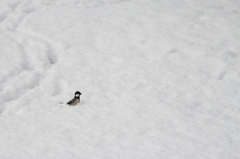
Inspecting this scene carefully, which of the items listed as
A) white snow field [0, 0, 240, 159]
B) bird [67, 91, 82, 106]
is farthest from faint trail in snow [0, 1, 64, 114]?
bird [67, 91, 82, 106]

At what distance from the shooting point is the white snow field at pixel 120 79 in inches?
251

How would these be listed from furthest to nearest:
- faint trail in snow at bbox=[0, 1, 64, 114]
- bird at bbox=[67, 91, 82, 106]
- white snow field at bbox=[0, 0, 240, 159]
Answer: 1. faint trail in snow at bbox=[0, 1, 64, 114]
2. bird at bbox=[67, 91, 82, 106]
3. white snow field at bbox=[0, 0, 240, 159]

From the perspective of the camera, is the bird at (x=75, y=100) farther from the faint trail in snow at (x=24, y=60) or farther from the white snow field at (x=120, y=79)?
the faint trail in snow at (x=24, y=60)

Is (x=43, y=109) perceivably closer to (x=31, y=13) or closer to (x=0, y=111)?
(x=0, y=111)

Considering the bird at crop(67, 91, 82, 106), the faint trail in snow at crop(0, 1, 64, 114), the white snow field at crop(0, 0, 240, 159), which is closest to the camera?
the white snow field at crop(0, 0, 240, 159)

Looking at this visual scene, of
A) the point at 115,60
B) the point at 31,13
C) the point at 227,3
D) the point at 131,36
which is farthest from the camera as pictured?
the point at 227,3

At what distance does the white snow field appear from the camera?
6.38 m

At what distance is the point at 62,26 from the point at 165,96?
15.3 ft

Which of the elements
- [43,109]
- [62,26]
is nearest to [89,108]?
[43,109]

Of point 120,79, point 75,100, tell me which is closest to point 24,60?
point 75,100

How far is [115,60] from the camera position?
9578 millimetres

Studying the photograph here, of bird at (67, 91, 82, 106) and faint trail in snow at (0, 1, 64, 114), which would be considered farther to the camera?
faint trail in snow at (0, 1, 64, 114)

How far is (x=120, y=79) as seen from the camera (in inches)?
345

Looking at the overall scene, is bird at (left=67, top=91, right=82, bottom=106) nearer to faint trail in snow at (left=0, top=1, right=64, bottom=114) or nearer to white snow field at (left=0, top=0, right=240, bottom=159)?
white snow field at (left=0, top=0, right=240, bottom=159)
